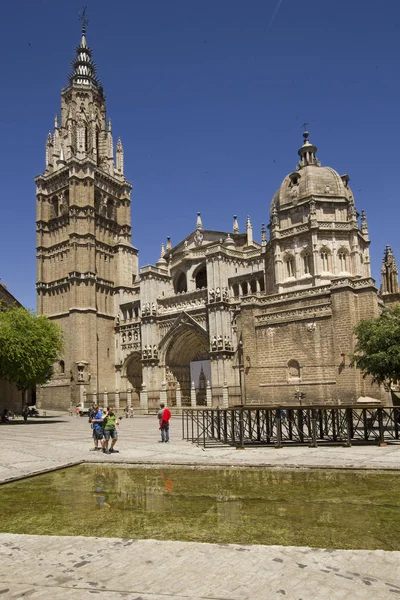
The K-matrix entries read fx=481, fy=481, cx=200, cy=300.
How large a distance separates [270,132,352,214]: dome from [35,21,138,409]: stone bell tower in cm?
2076

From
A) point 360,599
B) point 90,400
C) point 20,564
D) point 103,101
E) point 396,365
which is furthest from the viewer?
point 103,101

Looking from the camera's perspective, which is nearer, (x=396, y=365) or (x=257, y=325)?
(x=396, y=365)

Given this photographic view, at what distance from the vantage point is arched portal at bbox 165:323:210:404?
44.5 meters

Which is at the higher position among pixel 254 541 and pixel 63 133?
pixel 63 133

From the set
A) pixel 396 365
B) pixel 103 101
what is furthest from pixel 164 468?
pixel 103 101

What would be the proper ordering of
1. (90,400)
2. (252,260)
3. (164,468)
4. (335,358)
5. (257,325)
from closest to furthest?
(164,468) < (335,358) < (257,325) < (252,260) < (90,400)

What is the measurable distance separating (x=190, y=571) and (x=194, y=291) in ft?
131

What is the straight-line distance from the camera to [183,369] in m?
46.3

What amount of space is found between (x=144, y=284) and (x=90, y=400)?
12538 mm

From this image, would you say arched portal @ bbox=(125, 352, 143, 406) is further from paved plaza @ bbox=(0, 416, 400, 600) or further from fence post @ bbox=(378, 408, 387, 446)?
paved plaza @ bbox=(0, 416, 400, 600)

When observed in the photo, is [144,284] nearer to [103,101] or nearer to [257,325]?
[257,325]

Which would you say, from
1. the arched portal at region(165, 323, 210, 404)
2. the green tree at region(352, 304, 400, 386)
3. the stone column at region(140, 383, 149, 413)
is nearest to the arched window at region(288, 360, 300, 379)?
the green tree at region(352, 304, 400, 386)

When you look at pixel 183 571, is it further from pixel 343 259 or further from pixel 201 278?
pixel 201 278

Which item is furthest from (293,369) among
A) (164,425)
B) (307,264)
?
(164,425)
